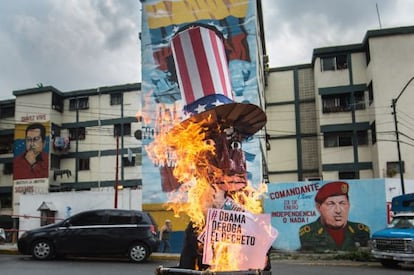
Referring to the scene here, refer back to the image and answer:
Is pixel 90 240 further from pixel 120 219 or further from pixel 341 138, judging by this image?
→ pixel 341 138

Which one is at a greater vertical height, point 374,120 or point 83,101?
point 83,101

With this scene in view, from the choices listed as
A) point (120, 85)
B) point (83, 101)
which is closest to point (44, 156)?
point (83, 101)

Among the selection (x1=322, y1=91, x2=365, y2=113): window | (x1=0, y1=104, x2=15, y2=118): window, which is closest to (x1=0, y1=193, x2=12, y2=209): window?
(x1=0, y1=104, x2=15, y2=118): window

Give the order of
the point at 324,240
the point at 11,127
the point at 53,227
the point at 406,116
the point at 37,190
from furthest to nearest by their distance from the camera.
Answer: the point at 11,127 → the point at 37,190 → the point at 406,116 → the point at 324,240 → the point at 53,227

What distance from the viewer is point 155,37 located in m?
27.5

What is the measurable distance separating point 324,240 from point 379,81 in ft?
49.1

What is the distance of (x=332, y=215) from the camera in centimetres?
1989

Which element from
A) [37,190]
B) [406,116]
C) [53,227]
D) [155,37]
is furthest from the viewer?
[37,190]

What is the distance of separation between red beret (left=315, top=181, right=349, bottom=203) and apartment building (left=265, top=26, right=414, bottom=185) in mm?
8430

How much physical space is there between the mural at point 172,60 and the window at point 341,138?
10069mm

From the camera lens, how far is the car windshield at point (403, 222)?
49.6 ft

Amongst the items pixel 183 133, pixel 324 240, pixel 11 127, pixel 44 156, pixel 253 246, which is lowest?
pixel 324 240

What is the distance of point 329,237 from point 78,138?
26.3 meters

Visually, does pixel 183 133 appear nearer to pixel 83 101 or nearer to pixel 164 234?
pixel 164 234
